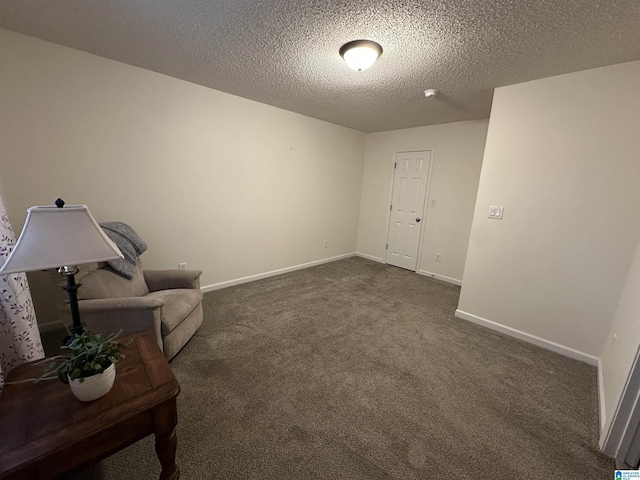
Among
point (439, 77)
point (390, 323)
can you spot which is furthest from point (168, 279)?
point (439, 77)

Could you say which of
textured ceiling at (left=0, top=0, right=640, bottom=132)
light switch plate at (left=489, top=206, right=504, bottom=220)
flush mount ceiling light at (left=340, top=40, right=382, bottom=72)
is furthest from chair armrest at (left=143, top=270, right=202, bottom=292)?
light switch plate at (left=489, top=206, right=504, bottom=220)

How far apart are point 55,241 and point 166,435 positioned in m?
0.92

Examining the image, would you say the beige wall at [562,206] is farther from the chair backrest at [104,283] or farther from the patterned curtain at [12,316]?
the patterned curtain at [12,316]

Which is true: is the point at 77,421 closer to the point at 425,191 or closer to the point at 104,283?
the point at 104,283

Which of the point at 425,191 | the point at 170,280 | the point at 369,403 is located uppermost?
the point at 425,191

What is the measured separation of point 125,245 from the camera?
2184 millimetres

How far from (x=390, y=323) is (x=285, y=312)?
3.70ft

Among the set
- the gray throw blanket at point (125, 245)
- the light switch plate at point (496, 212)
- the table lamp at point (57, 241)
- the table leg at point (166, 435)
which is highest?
the light switch plate at point (496, 212)

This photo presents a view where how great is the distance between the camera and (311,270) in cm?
432

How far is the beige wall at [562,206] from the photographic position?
1991 mm

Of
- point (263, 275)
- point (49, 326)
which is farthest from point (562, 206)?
point (49, 326)

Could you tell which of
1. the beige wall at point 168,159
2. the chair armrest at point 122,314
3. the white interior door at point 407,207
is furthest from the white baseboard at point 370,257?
the chair armrest at point 122,314

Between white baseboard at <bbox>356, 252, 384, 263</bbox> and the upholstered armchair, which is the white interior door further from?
the upholstered armchair

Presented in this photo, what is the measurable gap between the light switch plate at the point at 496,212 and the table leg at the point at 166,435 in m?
2.94
